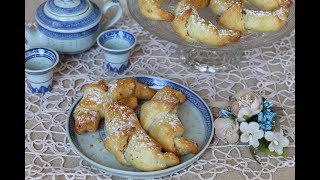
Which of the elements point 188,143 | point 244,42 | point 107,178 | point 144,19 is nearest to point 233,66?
point 244,42

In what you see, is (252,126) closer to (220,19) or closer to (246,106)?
(246,106)

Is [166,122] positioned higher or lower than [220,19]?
lower

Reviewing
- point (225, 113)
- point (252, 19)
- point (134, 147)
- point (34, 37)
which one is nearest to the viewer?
point (134, 147)

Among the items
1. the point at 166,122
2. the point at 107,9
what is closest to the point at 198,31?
the point at 166,122

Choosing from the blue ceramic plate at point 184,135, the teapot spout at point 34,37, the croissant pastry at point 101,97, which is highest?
the teapot spout at point 34,37

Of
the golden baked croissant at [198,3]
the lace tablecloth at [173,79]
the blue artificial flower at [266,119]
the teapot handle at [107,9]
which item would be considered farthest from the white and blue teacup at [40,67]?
the blue artificial flower at [266,119]

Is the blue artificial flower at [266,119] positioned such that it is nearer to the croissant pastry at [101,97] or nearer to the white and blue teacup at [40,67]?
the croissant pastry at [101,97]

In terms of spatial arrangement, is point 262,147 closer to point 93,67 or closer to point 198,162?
point 198,162
